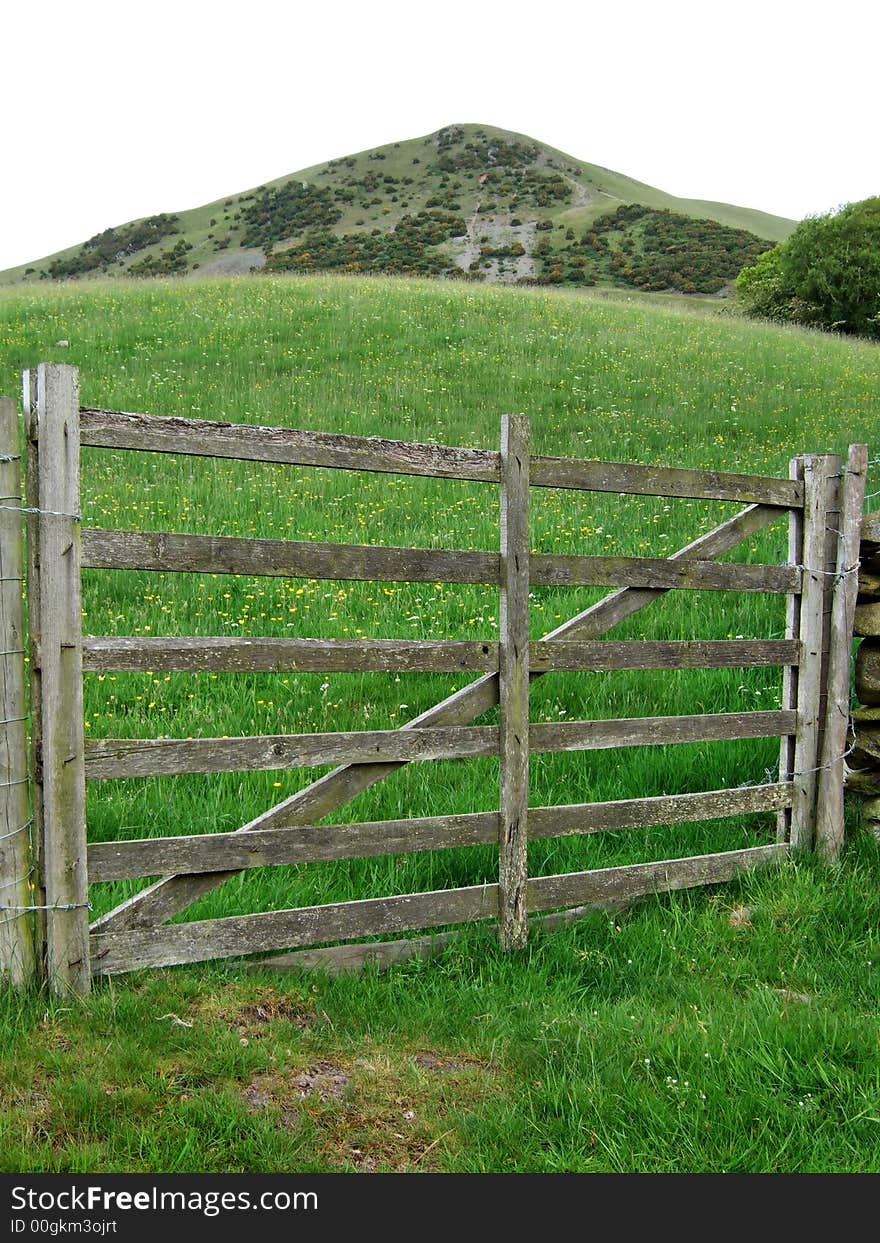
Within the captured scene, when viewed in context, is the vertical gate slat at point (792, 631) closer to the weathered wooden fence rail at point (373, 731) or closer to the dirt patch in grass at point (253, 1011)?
the weathered wooden fence rail at point (373, 731)

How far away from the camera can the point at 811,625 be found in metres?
5.67

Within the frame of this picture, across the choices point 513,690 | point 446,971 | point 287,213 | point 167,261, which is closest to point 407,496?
point 513,690

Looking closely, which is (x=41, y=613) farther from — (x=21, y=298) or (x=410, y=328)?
Answer: (x=21, y=298)

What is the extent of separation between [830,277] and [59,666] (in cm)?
4520

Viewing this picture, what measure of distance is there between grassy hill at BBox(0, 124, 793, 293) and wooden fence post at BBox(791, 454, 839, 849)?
106 ft

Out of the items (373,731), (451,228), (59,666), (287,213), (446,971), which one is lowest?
(446,971)

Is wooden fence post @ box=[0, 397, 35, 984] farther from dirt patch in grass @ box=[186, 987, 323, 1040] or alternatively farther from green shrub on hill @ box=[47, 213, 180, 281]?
green shrub on hill @ box=[47, 213, 180, 281]

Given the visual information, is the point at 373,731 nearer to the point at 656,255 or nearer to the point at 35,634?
the point at 35,634

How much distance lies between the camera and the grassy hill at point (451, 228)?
187 feet

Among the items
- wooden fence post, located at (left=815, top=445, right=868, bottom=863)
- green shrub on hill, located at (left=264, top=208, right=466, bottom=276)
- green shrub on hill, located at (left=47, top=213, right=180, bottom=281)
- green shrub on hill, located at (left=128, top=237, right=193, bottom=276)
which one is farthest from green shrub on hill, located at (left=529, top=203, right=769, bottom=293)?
wooden fence post, located at (left=815, top=445, right=868, bottom=863)

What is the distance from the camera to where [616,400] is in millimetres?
17109

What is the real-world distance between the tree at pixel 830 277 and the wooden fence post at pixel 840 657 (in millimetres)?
38016

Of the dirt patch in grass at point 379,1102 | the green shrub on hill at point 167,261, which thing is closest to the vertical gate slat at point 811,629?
the dirt patch in grass at point 379,1102

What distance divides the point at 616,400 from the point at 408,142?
110 meters
